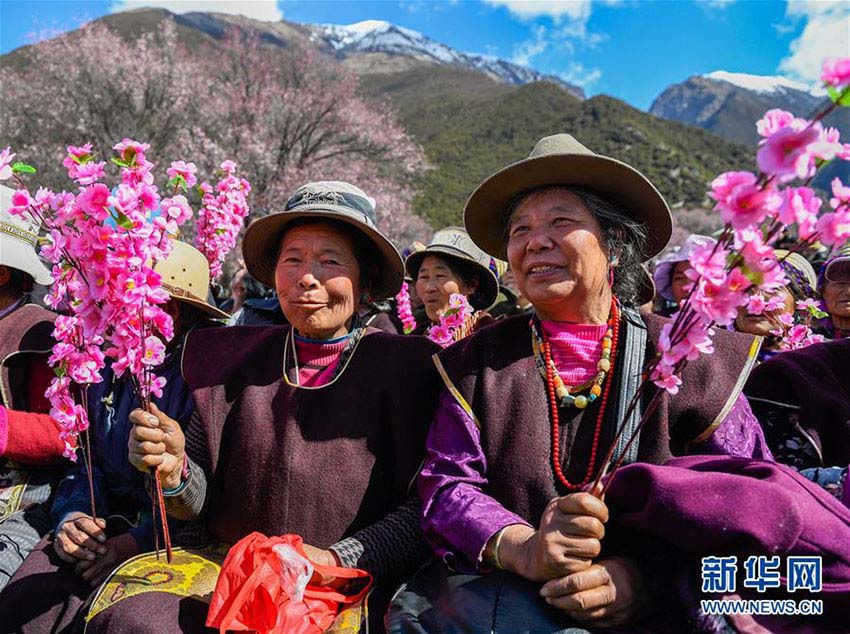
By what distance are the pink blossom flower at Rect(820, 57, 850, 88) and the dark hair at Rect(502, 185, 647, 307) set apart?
→ 1104 millimetres

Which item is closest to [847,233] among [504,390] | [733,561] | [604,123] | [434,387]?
[733,561]

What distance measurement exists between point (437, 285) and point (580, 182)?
241 cm

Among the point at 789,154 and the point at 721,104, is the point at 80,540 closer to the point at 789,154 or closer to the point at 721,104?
the point at 789,154

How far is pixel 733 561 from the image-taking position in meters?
1.57

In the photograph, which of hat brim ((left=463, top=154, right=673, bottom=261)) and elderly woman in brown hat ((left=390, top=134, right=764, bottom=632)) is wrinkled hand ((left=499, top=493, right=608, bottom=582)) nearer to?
elderly woman in brown hat ((left=390, top=134, right=764, bottom=632))

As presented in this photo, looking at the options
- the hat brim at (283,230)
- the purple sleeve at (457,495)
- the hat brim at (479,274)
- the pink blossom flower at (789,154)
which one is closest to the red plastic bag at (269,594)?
the purple sleeve at (457,495)

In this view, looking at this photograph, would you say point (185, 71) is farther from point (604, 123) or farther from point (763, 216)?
point (604, 123)

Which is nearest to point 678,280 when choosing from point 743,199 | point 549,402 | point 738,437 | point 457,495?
point 738,437

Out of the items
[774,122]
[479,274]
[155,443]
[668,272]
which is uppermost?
[668,272]

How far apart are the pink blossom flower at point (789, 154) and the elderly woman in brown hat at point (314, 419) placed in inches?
62.0

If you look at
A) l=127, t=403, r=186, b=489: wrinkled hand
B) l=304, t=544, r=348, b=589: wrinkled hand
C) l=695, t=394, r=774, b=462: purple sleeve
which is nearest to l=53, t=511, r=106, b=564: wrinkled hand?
l=127, t=403, r=186, b=489: wrinkled hand

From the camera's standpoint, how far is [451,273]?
183 inches

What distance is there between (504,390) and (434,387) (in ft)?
1.33

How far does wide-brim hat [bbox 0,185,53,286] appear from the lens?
3.09m
